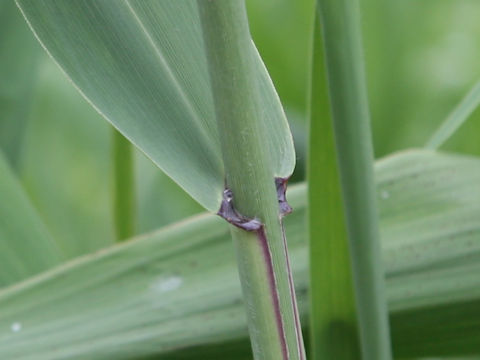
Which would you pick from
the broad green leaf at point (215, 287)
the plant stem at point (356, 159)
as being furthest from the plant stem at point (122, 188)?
the plant stem at point (356, 159)

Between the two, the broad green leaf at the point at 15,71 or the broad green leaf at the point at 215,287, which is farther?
the broad green leaf at the point at 15,71

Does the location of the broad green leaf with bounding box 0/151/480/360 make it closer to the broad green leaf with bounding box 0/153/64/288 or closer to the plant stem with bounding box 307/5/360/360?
the plant stem with bounding box 307/5/360/360

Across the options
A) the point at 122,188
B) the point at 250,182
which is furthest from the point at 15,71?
the point at 250,182

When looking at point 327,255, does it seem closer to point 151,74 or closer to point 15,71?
point 151,74

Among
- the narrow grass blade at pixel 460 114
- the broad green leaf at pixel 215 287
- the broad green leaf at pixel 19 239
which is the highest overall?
the broad green leaf at pixel 19 239

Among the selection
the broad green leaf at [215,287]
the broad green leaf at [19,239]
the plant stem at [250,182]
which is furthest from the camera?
the broad green leaf at [19,239]

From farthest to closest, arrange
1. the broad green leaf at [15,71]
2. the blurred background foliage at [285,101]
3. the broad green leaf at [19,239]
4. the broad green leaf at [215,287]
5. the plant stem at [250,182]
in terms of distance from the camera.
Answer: the blurred background foliage at [285,101], the broad green leaf at [15,71], the broad green leaf at [19,239], the broad green leaf at [215,287], the plant stem at [250,182]

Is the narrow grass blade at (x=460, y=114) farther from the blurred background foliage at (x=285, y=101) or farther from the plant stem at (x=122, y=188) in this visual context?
the blurred background foliage at (x=285, y=101)
